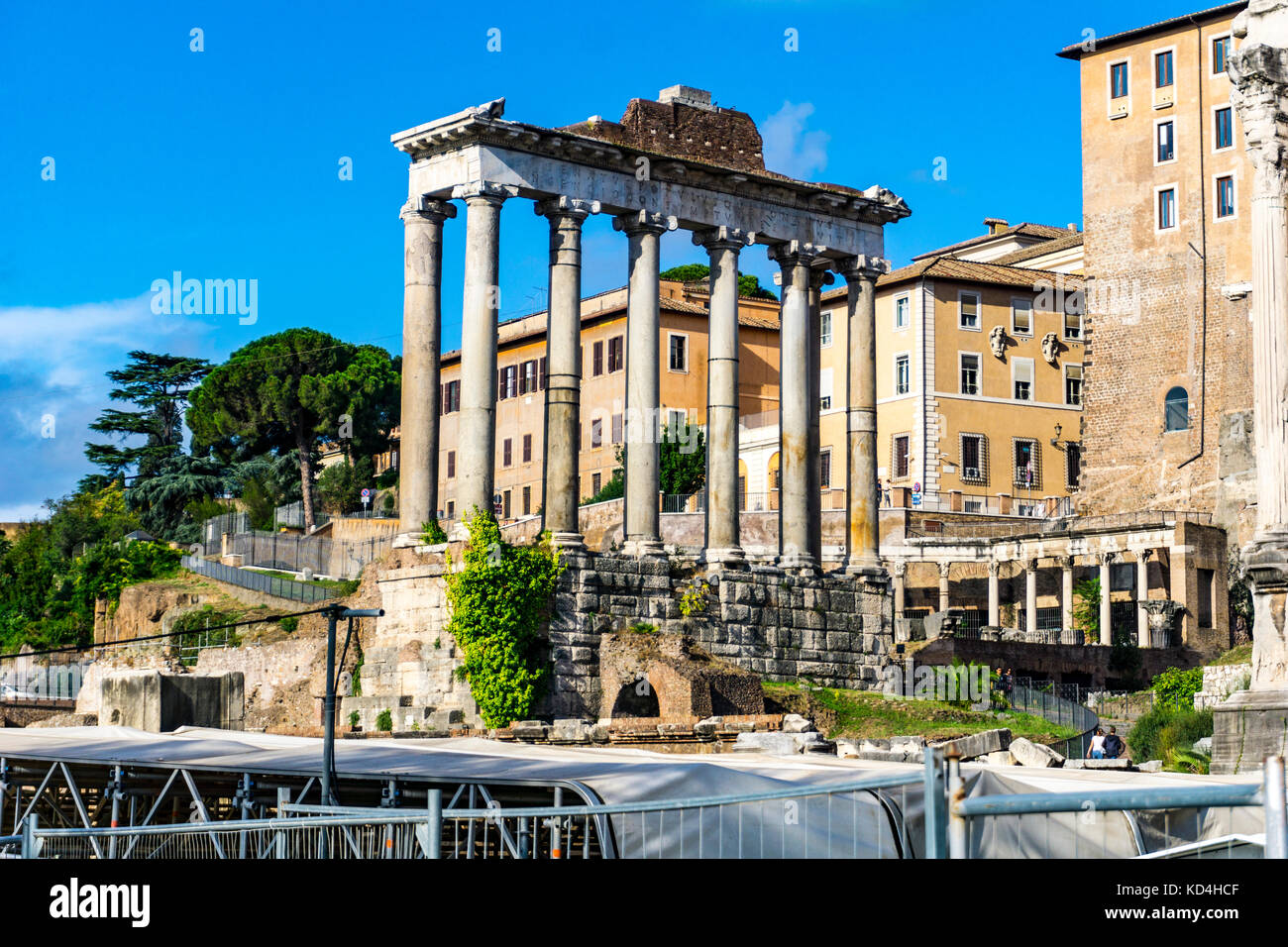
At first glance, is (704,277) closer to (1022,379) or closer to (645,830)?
(1022,379)

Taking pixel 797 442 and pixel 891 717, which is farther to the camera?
pixel 797 442

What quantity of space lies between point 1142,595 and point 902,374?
18.5 meters

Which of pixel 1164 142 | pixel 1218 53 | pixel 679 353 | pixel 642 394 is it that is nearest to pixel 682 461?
pixel 679 353

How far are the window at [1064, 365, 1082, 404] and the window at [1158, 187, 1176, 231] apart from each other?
10257 mm

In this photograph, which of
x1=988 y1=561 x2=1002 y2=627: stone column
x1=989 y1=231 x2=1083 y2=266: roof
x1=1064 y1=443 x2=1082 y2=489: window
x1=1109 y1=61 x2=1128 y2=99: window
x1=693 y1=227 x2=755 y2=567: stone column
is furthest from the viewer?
x1=989 y1=231 x2=1083 y2=266: roof

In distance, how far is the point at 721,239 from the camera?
1649 inches

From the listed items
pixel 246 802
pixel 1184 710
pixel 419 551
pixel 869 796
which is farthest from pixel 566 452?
pixel 869 796

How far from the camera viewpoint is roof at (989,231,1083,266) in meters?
80.1

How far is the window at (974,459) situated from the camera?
237 ft

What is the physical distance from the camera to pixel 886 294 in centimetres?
7531

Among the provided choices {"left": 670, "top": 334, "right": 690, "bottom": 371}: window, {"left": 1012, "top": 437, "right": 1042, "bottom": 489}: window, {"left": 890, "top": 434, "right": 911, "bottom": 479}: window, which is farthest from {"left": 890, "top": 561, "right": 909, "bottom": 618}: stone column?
{"left": 670, "top": 334, "right": 690, "bottom": 371}: window

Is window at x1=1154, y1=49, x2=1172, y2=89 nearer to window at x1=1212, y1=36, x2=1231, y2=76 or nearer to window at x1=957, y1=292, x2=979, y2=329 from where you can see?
window at x1=1212, y1=36, x2=1231, y2=76
